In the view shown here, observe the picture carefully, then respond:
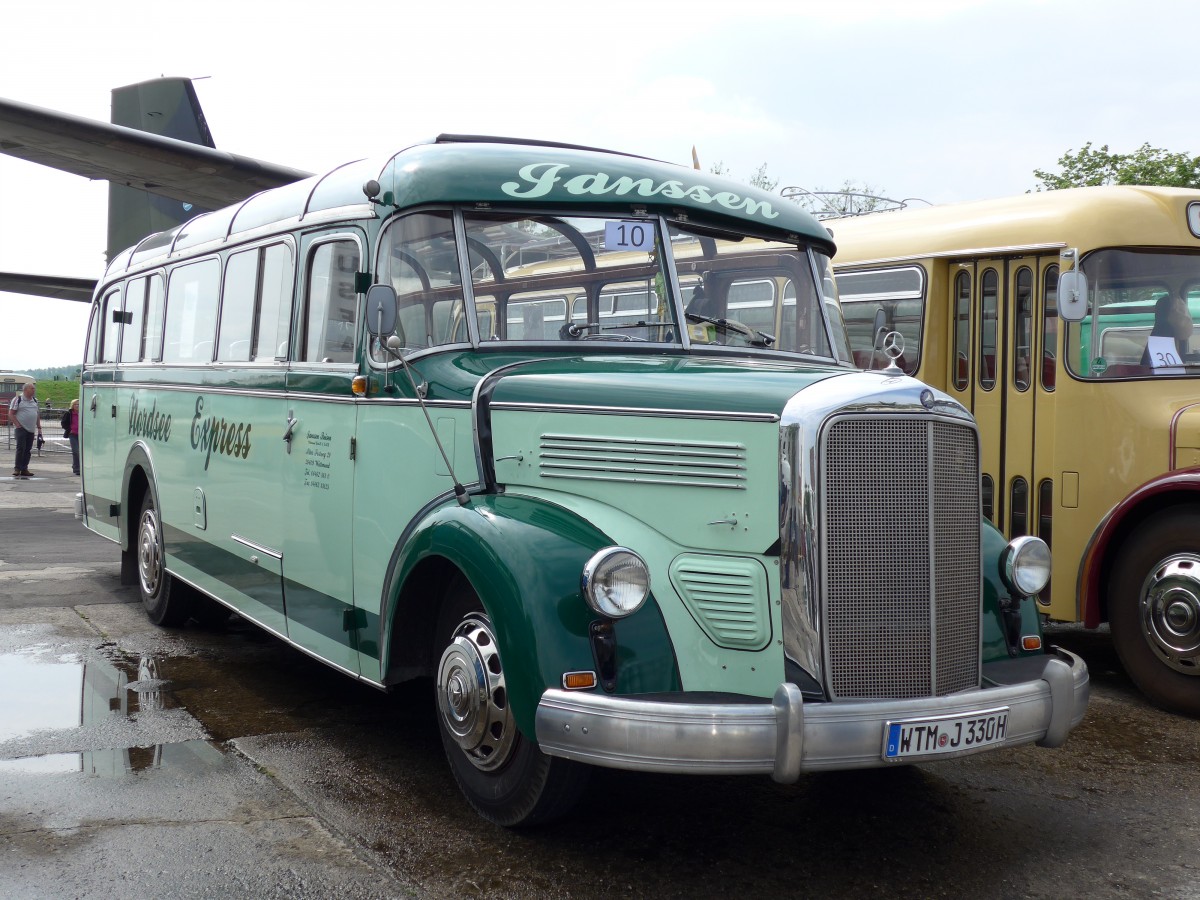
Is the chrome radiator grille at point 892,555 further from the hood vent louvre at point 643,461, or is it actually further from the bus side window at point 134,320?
the bus side window at point 134,320

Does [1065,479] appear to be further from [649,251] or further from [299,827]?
Answer: [299,827]

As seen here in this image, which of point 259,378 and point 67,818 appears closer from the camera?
point 67,818

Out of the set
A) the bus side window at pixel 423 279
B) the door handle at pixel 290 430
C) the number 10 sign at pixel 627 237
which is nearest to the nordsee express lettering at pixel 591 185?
the number 10 sign at pixel 627 237

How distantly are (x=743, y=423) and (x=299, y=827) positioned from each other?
2.10 meters

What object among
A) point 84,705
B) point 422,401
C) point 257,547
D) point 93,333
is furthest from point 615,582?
point 93,333

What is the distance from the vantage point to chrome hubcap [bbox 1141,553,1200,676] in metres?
5.99

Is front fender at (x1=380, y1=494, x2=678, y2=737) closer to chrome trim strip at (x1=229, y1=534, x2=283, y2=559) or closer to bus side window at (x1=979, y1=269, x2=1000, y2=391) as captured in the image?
chrome trim strip at (x1=229, y1=534, x2=283, y2=559)

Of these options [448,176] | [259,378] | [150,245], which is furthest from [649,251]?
[150,245]

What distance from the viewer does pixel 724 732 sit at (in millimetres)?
3414

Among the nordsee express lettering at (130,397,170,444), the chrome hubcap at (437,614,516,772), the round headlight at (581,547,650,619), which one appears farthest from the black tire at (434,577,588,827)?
the nordsee express lettering at (130,397,170,444)

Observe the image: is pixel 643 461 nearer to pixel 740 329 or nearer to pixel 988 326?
pixel 740 329

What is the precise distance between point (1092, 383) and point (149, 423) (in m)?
5.83

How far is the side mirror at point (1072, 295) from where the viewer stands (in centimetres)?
647

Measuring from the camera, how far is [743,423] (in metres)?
3.78
